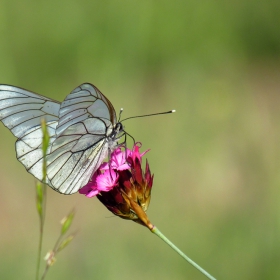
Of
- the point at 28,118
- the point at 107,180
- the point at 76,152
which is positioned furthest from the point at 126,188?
the point at 28,118

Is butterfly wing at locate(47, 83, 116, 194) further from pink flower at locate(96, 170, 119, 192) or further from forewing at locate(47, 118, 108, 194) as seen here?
pink flower at locate(96, 170, 119, 192)

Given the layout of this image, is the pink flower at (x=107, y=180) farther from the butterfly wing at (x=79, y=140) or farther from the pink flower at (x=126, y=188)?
the butterfly wing at (x=79, y=140)

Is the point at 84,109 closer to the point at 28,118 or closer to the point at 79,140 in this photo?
the point at 79,140

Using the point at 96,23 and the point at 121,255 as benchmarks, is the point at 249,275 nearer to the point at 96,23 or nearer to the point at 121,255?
the point at 121,255

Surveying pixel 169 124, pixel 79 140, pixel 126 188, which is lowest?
pixel 169 124

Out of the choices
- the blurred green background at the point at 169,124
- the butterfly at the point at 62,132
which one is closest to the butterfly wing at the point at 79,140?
the butterfly at the point at 62,132

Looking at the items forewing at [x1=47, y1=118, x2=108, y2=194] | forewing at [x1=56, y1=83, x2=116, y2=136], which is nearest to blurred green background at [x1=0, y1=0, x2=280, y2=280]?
forewing at [x1=47, y1=118, x2=108, y2=194]

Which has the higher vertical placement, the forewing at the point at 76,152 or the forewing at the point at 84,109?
the forewing at the point at 84,109
